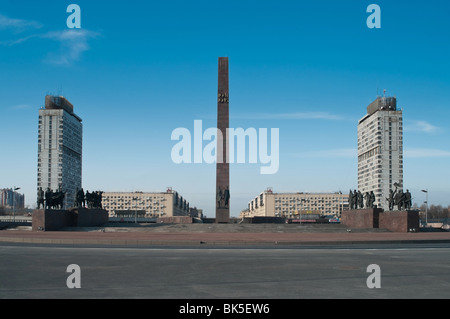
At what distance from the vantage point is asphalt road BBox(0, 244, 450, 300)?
864 centimetres

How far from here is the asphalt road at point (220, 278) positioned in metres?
8.64

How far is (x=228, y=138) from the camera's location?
5172 cm

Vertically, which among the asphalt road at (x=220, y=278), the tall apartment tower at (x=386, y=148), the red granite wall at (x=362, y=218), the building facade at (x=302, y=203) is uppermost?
the tall apartment tower at (x=386, y=148)

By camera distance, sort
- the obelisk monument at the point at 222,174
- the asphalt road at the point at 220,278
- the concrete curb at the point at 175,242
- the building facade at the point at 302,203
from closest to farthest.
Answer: the asphalt road at the point at 220,278 < the concrete curb at the point at 175,242 < the obelisk monument at the point at 222,174 < the building facade at the point at 302,203

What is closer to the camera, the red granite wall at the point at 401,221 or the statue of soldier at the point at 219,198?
the red granite wall at the point at 401,221

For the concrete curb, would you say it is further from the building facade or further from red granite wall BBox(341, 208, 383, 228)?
the building facade

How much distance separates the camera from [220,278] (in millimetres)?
10805

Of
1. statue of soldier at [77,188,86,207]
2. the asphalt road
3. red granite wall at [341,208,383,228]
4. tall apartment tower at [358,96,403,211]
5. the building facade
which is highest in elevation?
tall apartment tower at [358,96,403,211]

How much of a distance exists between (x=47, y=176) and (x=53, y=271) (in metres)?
121

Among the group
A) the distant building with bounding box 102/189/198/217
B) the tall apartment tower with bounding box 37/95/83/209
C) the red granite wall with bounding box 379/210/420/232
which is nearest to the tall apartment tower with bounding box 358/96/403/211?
the distant building with bounding box 102/189/198/217

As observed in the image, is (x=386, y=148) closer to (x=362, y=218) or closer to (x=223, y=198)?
(x=223, y=198)

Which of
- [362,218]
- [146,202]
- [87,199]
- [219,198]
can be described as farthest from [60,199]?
[146,202]

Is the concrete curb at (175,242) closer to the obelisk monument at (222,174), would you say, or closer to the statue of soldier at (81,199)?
the statue of soldier at (81,199)

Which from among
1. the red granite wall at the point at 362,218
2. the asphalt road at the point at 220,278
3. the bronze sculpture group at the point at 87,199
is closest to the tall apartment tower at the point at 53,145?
the bronze sculpture group at the point at 87,199
